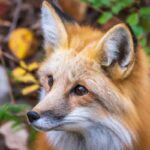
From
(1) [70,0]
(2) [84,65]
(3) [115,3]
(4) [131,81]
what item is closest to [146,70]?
(4) [131,81]

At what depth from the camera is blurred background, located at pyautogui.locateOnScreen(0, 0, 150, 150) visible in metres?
7.20

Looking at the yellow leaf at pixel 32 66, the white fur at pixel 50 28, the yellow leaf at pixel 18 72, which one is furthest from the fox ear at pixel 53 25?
the yellow leaf at pixel 32 66

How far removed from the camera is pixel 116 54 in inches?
212

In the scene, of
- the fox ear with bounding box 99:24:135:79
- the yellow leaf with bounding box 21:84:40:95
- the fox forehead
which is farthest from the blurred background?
the fox ear with bounding box 99:24:135:79

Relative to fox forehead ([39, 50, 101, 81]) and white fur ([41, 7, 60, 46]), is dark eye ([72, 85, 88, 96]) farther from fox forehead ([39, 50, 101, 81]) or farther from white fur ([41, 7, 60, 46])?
white fur ([41, 7, 60, 46])

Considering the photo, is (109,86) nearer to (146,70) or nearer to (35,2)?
(146,70)

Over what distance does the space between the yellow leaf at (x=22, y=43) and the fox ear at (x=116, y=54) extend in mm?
3693

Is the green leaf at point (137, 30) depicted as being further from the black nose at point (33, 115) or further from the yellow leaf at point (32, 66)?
the black nose at point (33, 115)

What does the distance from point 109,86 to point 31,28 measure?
452 centimetres

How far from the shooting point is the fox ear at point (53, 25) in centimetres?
571

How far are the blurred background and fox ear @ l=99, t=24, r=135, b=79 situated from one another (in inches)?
52.5

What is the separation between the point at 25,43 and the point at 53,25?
3.35 metres

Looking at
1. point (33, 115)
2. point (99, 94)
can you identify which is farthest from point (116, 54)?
point (33, 115)

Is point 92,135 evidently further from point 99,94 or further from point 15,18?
point 15,18
